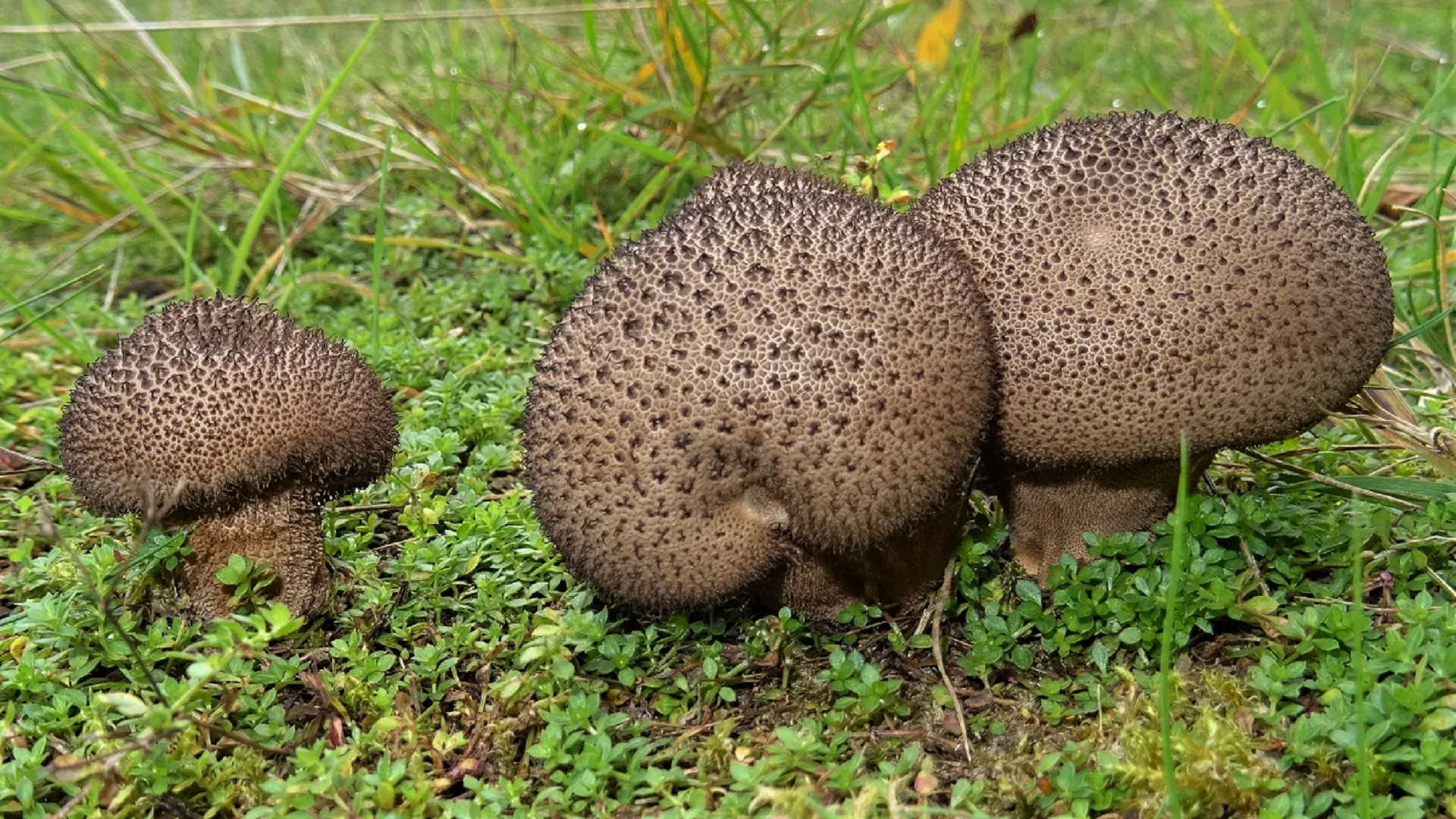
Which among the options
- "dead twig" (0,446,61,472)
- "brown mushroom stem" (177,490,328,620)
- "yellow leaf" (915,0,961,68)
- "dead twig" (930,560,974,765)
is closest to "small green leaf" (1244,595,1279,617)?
"dead twig" (930,560,974,765)

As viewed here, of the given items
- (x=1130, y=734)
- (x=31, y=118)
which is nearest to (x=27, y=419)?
(x=1130, y=734)

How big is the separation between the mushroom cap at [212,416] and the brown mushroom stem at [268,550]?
0.15 ft

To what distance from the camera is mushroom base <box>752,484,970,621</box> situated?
2215mm

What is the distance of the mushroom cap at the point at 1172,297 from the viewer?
77.1 inches

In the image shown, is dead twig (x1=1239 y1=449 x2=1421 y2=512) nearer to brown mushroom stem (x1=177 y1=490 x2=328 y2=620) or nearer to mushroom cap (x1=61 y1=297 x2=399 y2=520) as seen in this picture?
mushroom cap (x1=61 y1=297 x2=399 y2=520)

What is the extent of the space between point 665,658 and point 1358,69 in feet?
16.8

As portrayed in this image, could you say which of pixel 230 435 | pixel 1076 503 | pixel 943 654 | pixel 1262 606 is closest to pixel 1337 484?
pixel 1262 606

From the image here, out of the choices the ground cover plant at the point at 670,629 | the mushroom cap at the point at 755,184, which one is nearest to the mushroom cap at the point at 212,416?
the ground cover plant at the point at 670,629

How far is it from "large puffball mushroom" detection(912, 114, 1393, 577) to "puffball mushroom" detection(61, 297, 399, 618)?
127 centimetres

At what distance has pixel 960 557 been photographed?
7.81 ft

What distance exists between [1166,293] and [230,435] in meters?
1.73

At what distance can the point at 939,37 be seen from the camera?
571 centimetres

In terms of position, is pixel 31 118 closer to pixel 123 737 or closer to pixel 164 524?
pixel 164 524

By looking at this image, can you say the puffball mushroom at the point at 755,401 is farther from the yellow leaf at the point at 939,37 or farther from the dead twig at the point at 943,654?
the yellow leaf at the point at 939,37
